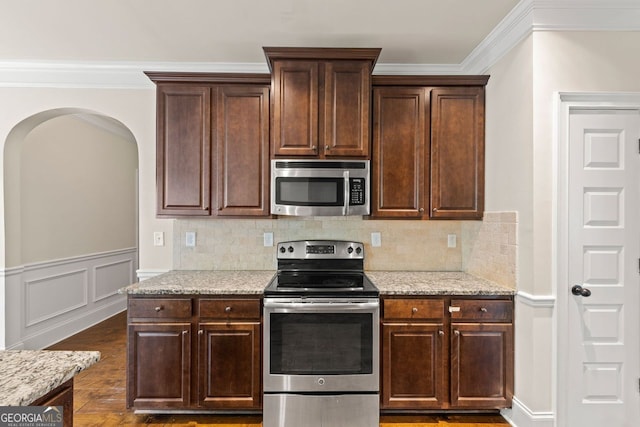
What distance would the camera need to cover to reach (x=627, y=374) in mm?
2318

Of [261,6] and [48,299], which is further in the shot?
[48,299]

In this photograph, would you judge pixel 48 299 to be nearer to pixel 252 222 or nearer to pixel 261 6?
pixel 252 222

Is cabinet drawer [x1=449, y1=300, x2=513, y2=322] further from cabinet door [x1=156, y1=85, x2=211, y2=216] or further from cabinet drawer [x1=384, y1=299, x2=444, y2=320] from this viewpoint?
cabinet door [x1=156, y1=85, x2=211, y2=216]

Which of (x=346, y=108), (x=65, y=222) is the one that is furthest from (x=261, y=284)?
(x=65, y=222)

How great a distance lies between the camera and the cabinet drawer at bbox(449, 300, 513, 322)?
8.30 ft

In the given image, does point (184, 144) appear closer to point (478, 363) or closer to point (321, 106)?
point (321, 106)

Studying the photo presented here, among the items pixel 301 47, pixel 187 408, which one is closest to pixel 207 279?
pixel 187 408

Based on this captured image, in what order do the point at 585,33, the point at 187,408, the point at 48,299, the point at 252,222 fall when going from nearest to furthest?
1. the point at 585,33
2. the point at 187,408
3. the point at 252,222
4. the point at 48,299

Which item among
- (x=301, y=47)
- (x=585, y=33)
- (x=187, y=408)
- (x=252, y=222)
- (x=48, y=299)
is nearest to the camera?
(x=585, y=33)

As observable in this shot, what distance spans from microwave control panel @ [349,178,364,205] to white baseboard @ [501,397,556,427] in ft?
5.55

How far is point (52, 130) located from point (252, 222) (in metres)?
2.68

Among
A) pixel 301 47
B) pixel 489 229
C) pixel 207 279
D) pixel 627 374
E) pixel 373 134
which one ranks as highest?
pixel 301 47

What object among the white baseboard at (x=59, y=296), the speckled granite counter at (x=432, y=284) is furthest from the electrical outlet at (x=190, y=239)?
the white baseboard at (x=59, y=296)

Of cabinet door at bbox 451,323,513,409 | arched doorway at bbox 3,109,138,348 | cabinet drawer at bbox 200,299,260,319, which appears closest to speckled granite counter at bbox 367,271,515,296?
cabinet door at bbox 451,323,513,409
